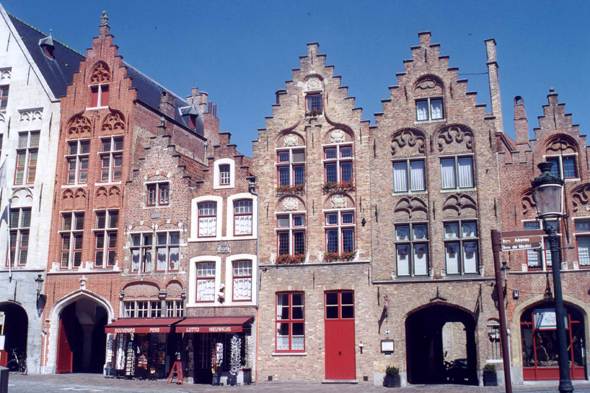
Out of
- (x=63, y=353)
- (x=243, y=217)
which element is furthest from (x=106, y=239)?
(x=243, y=217)

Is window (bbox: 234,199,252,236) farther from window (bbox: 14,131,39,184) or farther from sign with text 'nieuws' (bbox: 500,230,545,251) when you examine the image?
sign with text 'nieuws' (bbox: 500,230,545,251)

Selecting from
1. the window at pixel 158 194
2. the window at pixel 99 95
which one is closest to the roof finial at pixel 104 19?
the window at pixel 99 95

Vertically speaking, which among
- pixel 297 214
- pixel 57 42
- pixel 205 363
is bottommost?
pixel 205 363

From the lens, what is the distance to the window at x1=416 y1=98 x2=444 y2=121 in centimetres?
2577

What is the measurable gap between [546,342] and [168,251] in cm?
1604

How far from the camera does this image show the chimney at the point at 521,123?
27281 millimetres

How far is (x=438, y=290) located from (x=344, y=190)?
220 inches

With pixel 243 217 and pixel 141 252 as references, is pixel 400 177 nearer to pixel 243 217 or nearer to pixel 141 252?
pixel 243 217

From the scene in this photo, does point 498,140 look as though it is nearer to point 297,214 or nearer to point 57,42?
point 297,214

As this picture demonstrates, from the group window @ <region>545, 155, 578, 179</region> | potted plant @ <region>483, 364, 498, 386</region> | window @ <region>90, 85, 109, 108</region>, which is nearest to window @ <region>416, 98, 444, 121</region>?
window @ <region>545, 155, 578, 179</region>

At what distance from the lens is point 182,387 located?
23.6m

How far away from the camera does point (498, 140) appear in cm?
2684

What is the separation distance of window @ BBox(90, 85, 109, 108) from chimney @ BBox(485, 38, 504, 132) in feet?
61.9

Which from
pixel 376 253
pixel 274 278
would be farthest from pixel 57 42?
pixel 376 253
